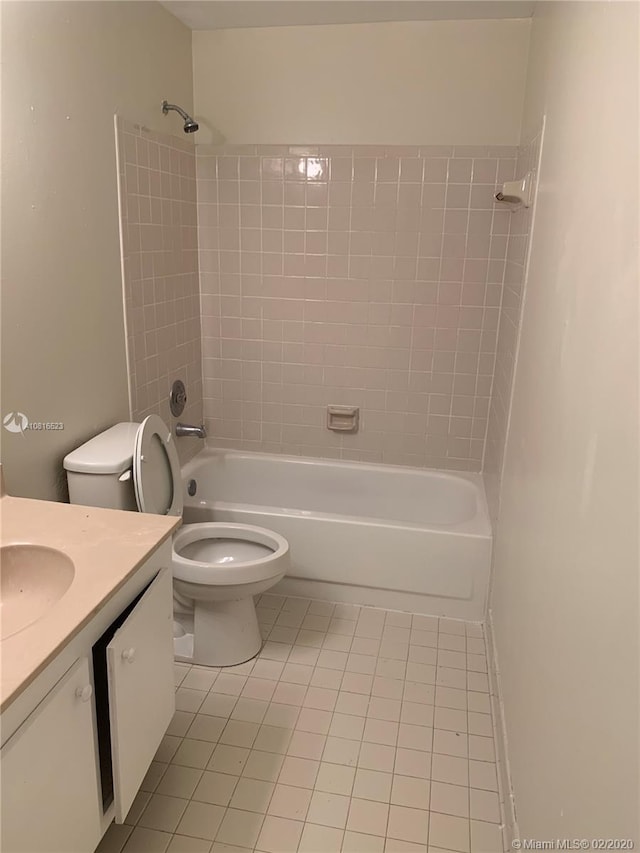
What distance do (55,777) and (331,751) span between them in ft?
3.17

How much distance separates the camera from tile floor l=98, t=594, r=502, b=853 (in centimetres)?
162

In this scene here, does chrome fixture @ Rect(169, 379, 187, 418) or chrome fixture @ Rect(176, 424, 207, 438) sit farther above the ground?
chrome fixture @ Rect(169, 379, 187, 418)

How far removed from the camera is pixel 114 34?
210 centimetres

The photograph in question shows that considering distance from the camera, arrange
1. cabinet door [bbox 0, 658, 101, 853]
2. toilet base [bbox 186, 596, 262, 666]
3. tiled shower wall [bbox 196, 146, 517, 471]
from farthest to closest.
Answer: tiled shower wall [bbox 196, 146, 517, 471], toilet base [bbox 186, 596, 262, 666], cabinet door [bbox 0, 658, 101, 853]

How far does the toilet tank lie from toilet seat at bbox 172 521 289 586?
0.31 meters

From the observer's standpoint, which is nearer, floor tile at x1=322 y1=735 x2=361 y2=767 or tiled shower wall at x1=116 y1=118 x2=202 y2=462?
floor tile at x1=322 y1=735 x2=361 y2=767

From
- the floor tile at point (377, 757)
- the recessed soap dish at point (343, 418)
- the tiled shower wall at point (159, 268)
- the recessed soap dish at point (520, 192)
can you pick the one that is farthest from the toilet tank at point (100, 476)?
the recessed soap dish at point (520, 192)

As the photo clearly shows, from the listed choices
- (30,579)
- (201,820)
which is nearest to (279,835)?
(201,820)

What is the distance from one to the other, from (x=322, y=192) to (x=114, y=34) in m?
1.02

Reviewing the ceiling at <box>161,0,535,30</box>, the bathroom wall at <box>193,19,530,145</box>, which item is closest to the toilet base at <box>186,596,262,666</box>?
the bathroom wall at <box>193,19,530,145</box>

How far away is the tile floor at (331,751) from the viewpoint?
1619 millimetres

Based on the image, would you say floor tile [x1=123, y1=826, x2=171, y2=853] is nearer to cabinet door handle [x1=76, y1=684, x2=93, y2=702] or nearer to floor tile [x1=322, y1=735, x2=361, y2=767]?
floor tile [x1=322, y1=735, x2=361, y2=767]

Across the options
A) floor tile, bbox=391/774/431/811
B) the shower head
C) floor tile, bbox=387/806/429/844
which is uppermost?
the shower head

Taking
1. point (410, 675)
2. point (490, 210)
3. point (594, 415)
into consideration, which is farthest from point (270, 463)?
point (594, 415)
